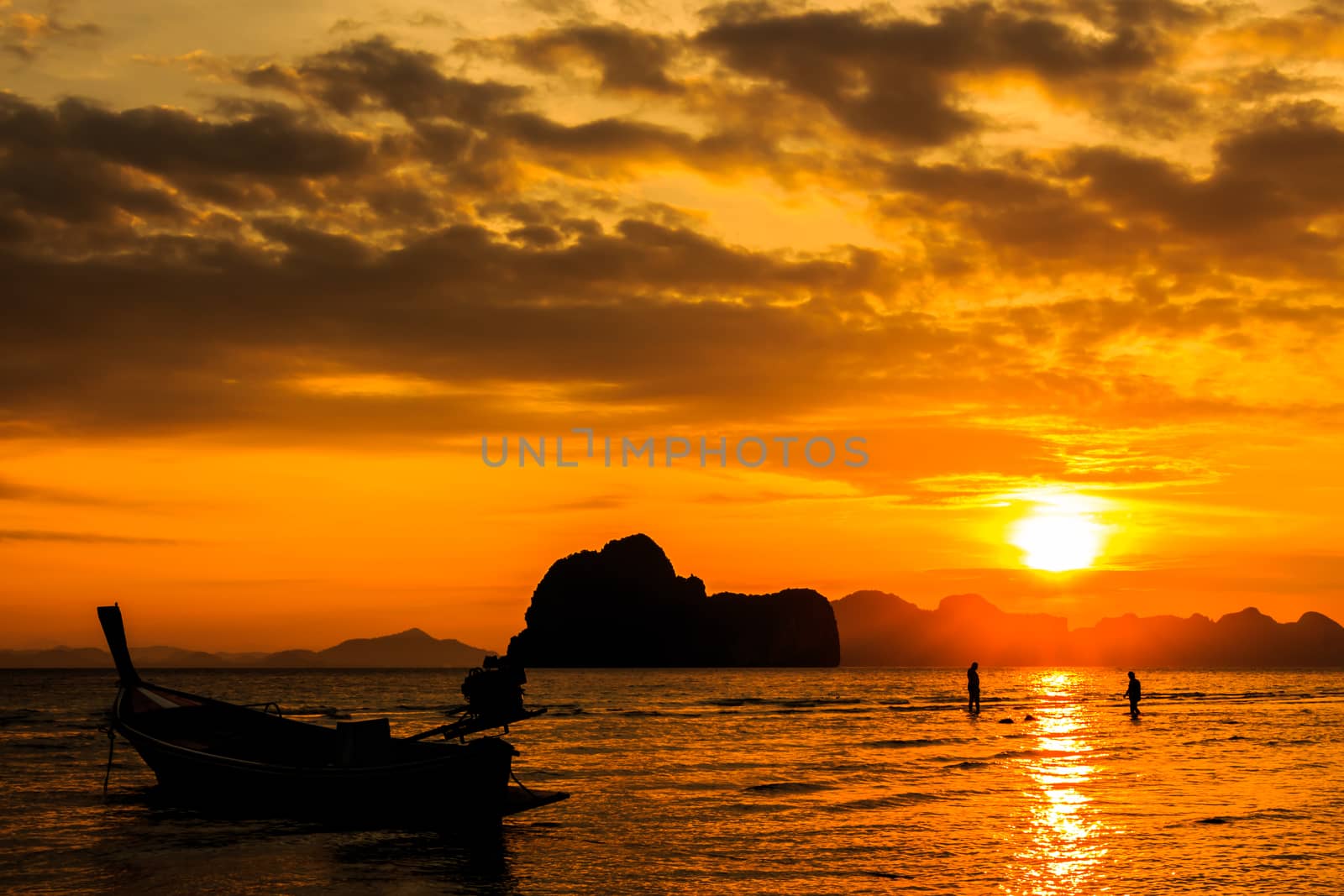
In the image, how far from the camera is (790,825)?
28.8 meters

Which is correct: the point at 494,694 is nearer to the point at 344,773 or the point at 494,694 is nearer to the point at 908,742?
the point at 344,773

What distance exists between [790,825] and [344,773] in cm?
1107

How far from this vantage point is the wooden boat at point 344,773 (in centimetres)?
2830

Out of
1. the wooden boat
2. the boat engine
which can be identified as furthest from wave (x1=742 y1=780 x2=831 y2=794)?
the boat engine

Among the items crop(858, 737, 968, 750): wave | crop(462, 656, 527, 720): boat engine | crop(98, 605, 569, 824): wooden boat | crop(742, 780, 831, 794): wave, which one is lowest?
crop(858, 737, 968, 750): wave

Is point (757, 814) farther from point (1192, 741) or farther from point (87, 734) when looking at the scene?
point (87, 734)

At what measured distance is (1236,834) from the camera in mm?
25750

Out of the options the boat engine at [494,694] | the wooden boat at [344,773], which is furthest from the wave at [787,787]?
the boat engine at [494,694]

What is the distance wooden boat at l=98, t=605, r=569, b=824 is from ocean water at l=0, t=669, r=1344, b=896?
675 mm

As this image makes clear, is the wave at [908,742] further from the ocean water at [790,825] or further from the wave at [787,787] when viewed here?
the wave at [787,787]

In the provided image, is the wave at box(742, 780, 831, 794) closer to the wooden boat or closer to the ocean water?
the ocean water

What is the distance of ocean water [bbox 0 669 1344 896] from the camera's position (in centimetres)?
2239

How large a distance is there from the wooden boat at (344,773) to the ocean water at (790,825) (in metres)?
0.67

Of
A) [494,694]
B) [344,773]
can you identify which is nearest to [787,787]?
[494,694]
